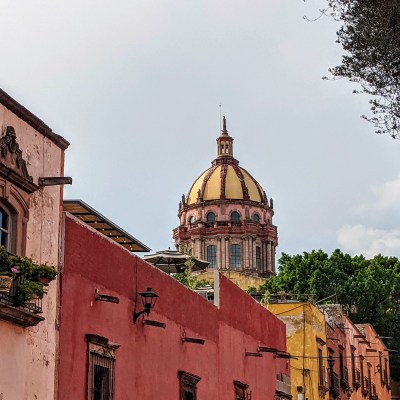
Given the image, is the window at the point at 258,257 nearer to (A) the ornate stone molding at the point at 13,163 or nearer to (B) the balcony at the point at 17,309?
(A) the ornate stone molding at the point at 13,163

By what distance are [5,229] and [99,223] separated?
3950 millimetres

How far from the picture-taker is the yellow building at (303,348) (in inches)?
1032

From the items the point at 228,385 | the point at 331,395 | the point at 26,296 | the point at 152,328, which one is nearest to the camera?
the point at 26,296

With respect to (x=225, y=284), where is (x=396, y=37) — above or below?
above

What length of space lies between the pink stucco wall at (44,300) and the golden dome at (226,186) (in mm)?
56662

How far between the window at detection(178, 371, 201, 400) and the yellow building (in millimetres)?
8708

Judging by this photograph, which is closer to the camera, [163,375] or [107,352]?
[107,352]

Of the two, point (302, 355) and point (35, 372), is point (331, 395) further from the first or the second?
point (35, 372)

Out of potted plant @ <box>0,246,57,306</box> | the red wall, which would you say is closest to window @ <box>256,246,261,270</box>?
the red wall

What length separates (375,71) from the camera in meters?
12.5

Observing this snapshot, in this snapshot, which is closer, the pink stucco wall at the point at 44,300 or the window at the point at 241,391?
the pink stucco wall at the point at 44,300

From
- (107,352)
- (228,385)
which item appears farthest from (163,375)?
(228,385)

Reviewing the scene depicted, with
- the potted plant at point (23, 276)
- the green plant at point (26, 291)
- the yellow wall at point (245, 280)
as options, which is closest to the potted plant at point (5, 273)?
the potted plant at point (23, 276)

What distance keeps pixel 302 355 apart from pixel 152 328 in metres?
11.7
